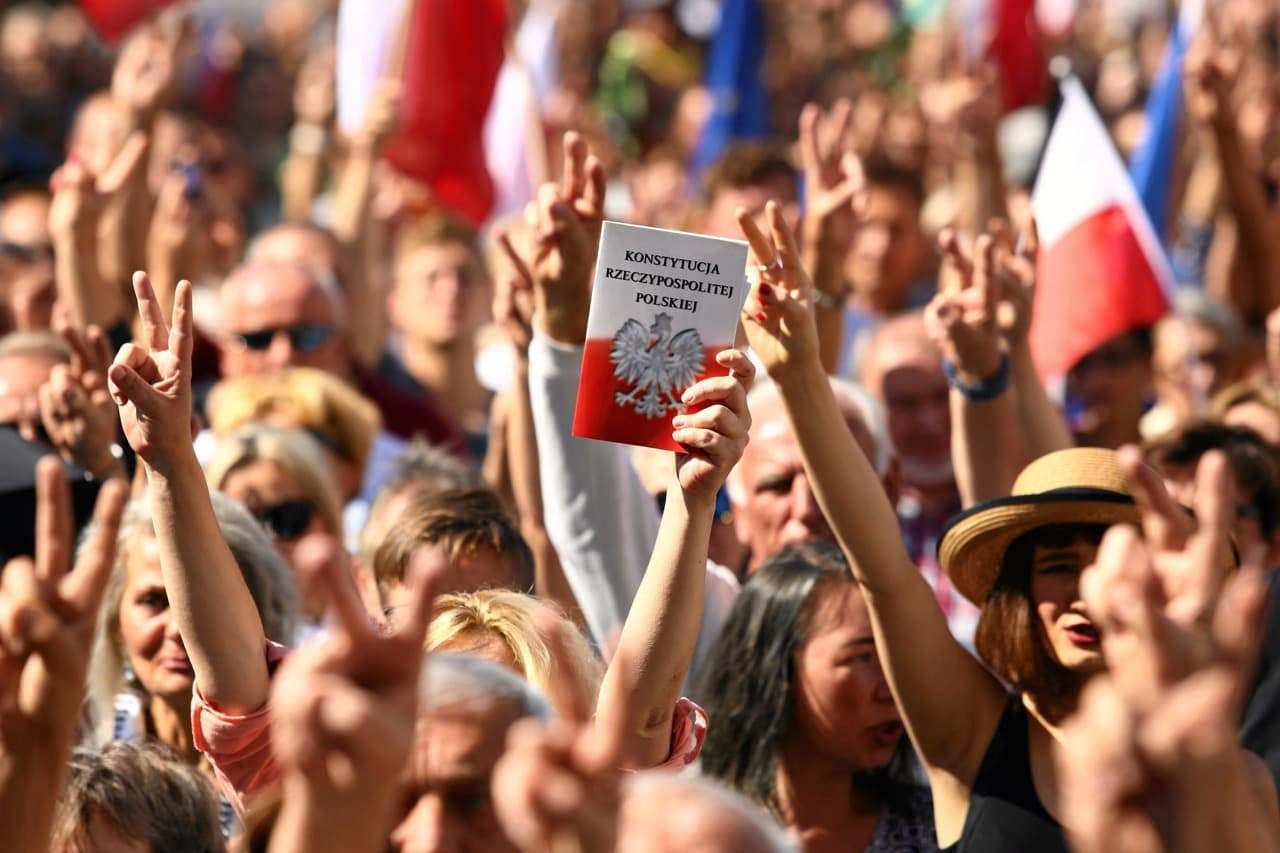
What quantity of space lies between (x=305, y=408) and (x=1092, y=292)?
2.37 m

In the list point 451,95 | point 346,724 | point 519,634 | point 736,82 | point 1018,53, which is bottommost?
point 346,724

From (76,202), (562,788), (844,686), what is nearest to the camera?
(562,788)

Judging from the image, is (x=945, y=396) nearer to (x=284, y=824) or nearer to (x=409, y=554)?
(x=409, y=554)

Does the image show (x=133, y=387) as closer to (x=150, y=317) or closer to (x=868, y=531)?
(x=150, y=317)

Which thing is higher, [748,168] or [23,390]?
[748,168]

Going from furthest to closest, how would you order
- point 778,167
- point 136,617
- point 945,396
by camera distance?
point 778,167, point 945,396, point 136,617

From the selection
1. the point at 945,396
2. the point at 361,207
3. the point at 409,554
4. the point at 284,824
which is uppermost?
the point at 361,207

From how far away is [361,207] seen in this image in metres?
7.49

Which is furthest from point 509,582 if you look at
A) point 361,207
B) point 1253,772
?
point 361,207

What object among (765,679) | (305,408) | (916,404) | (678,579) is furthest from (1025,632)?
(305,408)

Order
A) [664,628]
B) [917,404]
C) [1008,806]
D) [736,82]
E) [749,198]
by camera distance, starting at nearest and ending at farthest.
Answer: [664,628] → [1008,806] → [917,404] → [749,198] → [736,82]

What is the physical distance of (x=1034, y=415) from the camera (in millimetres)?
4461

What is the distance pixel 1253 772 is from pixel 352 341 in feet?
15.6

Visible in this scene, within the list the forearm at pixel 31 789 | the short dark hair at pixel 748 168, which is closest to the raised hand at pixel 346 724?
the forearm at pixel 31 789
